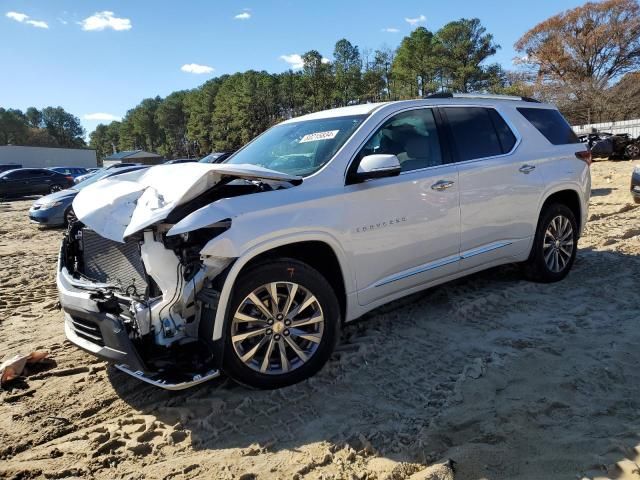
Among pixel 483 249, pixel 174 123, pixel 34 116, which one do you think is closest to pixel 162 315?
pixel 483 249

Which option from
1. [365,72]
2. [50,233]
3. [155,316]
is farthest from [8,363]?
[365,72]

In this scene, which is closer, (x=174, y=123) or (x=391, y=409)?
(x=391, y=409)

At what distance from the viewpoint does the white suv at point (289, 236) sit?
9.79 feet

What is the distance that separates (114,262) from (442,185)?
8.36 feet

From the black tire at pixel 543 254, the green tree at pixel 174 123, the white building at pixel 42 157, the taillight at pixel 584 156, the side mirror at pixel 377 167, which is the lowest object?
the black tire at pixel 543 254

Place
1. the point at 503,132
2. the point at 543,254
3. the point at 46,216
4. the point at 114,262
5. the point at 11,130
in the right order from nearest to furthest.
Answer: the point at 114,262 < the point at 503,132 < the point at 543,254 < the point at 46,216 < the point at 11,130

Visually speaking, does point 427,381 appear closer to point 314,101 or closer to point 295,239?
point 295,239

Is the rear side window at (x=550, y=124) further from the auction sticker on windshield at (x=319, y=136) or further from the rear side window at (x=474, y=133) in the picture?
the auction sticker on windshield at (x=319, y=136)

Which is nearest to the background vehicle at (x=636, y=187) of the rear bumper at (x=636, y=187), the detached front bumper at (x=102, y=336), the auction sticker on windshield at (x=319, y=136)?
the rear bumper at (x=636, y=187)

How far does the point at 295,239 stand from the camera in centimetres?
325

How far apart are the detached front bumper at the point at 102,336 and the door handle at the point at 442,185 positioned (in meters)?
2.22

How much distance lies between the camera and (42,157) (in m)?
60.0

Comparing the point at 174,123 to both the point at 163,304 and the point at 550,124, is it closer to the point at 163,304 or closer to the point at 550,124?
the point at 550,124

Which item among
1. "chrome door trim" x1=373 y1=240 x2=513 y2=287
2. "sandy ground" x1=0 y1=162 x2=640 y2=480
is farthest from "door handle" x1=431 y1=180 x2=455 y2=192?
"sandy ground" x1=0 y1=162 x2=640 y2=480
